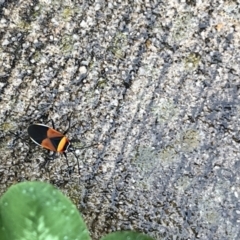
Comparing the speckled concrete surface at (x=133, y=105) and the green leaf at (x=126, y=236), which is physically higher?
the speckled concrete surface at (x=133, y=105)

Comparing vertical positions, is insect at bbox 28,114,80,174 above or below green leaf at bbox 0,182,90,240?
above

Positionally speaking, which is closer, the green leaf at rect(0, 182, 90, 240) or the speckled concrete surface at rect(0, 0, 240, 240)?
the green leaf at rect(0, 182, 90, 240)

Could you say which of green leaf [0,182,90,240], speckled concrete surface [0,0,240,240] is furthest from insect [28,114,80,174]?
green leaf [0,182,90,240]

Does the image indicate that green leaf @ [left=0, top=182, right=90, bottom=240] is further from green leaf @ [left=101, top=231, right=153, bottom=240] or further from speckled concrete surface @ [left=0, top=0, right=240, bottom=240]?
speckled concrete surface @ [left=0, top=0, right=240, bottom=240]

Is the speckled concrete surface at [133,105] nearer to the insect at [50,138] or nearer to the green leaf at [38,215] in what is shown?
the insect at [50,138]

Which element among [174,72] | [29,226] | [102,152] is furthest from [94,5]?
[29,226]

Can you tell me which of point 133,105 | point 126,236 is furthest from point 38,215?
point 133,105

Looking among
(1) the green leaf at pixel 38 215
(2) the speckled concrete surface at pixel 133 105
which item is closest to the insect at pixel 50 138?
(2) the speckled concrete surface at pixel 133 105
